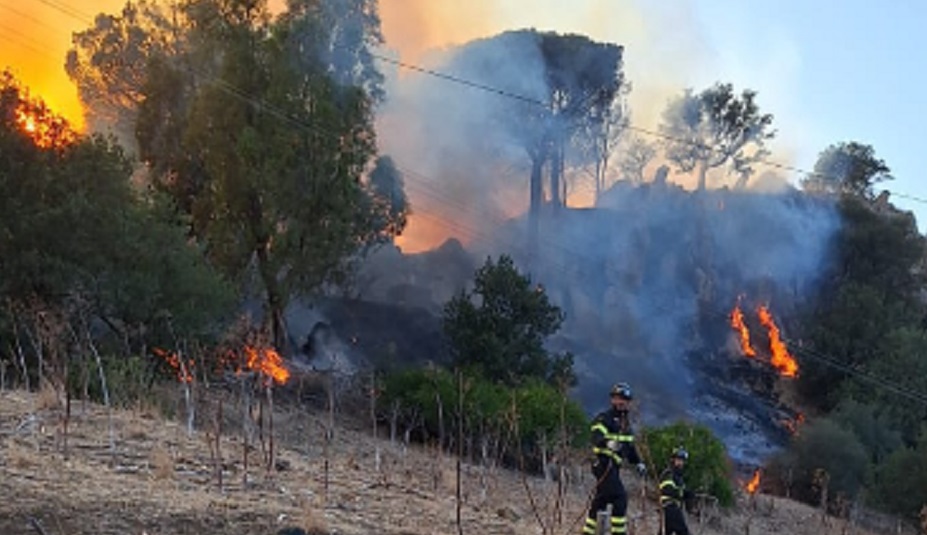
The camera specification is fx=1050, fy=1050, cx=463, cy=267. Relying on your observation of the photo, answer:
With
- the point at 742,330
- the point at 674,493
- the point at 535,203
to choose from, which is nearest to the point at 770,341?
the point at 742,330

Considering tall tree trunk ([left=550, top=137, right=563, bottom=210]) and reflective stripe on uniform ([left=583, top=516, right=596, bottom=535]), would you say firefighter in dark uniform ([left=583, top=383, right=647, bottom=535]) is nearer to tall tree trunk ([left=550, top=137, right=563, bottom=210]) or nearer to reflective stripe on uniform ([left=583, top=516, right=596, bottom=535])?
reflective stripe on uniform ([left=583, top=516, right=596, bottom=535])

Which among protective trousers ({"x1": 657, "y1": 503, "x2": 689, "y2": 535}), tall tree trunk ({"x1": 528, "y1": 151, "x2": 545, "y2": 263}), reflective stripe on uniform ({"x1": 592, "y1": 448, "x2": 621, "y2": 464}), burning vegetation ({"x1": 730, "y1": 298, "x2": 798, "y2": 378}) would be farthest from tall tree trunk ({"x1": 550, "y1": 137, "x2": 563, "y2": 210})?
reflective stripe on uniform ({"x1": 592, "y1": 448, "x2": 621, "y2": 464})

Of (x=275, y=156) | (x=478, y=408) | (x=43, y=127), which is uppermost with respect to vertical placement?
(x=275, y=156)

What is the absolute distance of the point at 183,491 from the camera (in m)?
8.98

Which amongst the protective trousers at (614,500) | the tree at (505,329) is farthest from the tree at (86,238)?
the protective trousers at (614,500)

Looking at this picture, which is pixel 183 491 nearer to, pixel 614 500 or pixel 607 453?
pixel 607 453

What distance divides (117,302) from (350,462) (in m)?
10.6

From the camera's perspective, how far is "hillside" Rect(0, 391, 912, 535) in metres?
7.70

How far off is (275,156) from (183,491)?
22824 millimetres

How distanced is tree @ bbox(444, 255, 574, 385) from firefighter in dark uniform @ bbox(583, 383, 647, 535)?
68.2 ft

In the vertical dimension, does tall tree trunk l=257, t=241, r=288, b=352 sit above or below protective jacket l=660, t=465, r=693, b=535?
above

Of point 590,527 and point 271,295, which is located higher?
point 271,295

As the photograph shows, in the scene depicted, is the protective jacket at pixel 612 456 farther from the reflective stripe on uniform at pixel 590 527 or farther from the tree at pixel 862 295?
the tree at pixel 862 295

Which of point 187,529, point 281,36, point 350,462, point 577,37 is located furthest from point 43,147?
point 577,37
